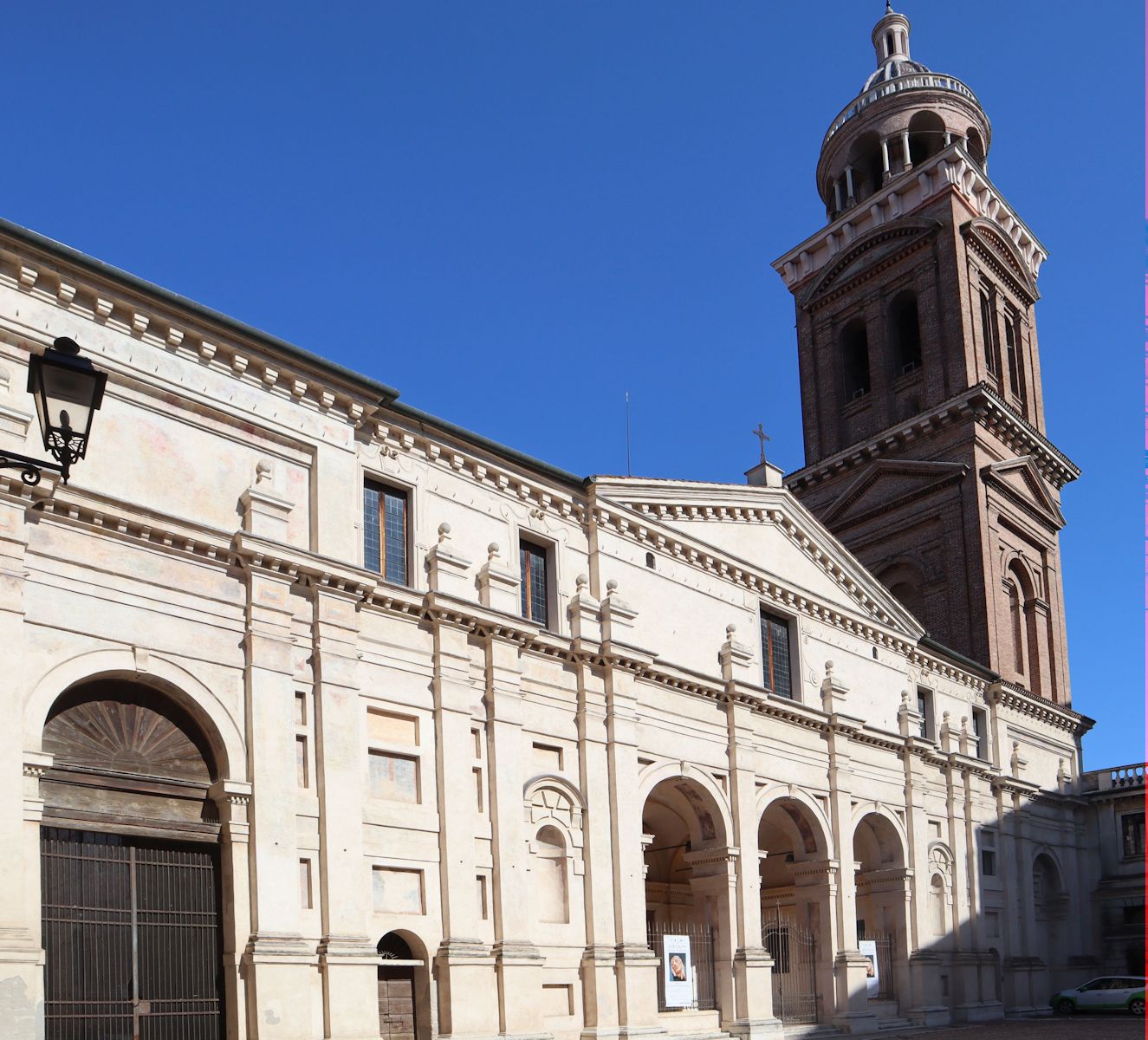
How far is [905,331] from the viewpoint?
155ft

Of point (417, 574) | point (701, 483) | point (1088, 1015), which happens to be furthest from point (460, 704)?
point (1088, 1015)

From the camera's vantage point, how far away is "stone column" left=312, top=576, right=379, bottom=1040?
1781 cm

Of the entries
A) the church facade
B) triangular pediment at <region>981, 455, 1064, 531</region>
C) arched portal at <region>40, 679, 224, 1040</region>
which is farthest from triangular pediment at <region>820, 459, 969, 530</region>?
arched portal at <region>40, 679, 224, 1040</region>

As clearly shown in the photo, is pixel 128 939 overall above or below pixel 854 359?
below

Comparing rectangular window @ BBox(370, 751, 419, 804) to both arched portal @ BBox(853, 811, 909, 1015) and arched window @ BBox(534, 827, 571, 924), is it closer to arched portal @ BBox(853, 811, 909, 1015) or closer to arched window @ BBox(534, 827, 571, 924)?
arched window @ BBox(534, 827, 571, 924)

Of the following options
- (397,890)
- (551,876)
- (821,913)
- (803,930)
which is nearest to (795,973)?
(803,930)

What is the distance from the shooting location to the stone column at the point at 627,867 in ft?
73.7

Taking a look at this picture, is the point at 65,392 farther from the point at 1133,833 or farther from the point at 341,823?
the point at 1133,833

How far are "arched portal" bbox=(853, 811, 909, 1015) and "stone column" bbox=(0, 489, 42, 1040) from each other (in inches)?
796

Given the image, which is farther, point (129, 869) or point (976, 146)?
point (976, 146)

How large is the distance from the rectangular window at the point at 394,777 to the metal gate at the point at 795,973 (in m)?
11.5

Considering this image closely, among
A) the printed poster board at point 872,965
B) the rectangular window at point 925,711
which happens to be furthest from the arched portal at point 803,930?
the rectangular window at point 925,711

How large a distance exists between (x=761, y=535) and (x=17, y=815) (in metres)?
18.1

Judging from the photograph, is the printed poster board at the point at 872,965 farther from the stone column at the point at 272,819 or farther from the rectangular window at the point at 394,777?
the stone column at the point at 272,819
